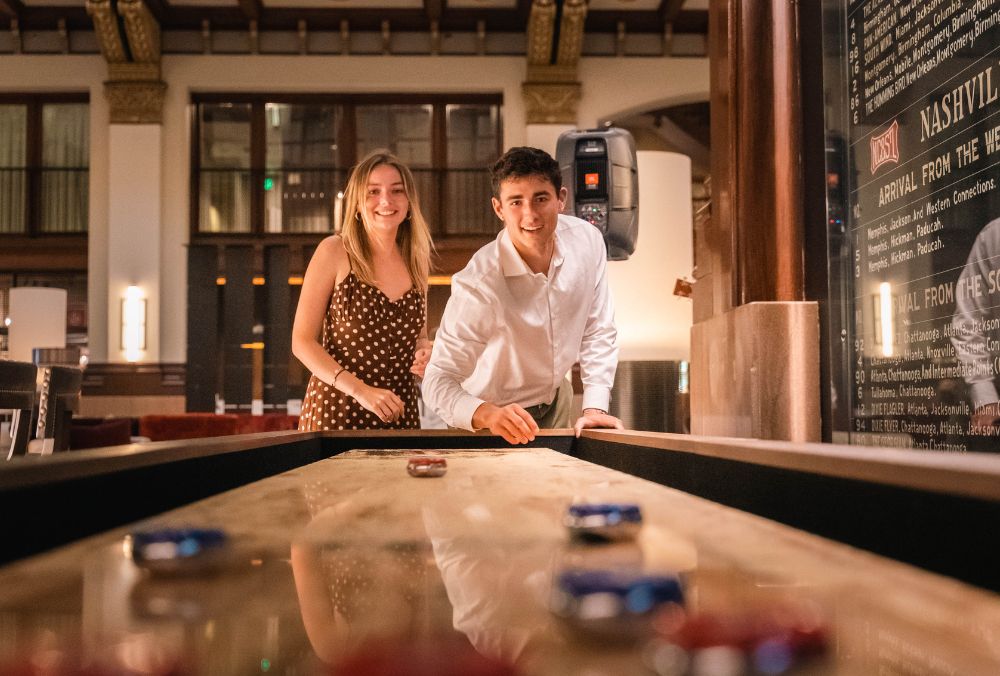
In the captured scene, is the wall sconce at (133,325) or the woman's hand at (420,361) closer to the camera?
the woman's hand at (420,361)

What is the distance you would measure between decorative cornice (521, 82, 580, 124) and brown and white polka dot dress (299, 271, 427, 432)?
6.20m

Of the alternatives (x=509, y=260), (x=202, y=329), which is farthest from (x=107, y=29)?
(x=509, y=260)

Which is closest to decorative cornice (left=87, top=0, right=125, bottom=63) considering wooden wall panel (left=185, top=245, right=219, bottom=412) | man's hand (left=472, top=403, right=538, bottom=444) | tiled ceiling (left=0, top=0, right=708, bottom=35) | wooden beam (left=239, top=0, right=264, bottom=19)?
tiled ceiling (left=0, top=0, right=708, bottom=35)

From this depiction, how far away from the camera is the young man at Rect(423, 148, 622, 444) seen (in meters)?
2.40

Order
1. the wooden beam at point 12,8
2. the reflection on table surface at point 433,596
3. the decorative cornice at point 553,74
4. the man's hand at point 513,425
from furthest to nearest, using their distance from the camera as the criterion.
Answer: the decorative cornice at point 553,74 < the wooden beam at point 12,8 < the man's hand at point 513,425 < the reflection on table surface at point 433,596

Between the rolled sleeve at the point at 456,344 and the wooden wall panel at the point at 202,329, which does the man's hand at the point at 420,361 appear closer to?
the rolled sleeve at the point at 456,344

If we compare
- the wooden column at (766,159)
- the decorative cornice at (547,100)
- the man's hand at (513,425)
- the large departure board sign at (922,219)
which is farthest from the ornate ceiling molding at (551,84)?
the man's hand at (513,425)

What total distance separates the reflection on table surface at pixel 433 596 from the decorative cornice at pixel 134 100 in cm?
846

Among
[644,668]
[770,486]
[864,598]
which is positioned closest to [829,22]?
[770,486]

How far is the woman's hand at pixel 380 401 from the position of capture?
230 cm

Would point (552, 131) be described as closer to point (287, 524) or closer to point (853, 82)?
point (853, 82)

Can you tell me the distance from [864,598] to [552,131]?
8237 mm

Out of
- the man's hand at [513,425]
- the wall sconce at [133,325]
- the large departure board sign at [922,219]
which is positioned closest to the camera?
the large departure board sign at [922,219]

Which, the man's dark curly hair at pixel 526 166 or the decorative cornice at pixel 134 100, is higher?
the decorative cornice at pixel 134 100
